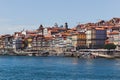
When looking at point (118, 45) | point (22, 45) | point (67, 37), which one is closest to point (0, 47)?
point (22, 45)

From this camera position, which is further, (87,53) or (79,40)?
(79,40)

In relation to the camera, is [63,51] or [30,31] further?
[30,31]

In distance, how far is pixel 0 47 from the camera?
151875mm

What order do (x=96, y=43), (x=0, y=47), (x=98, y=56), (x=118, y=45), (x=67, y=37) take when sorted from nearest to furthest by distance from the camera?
(x=98, y=56) → (x=118, y=45) → (x=96, y=43) → (x=67, y=37) → (x=0, y=47)

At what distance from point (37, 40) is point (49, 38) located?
346 cm

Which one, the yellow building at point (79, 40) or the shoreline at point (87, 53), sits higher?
the yellow building at point (79, 40)

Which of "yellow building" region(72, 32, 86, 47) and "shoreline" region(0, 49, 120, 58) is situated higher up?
"yellow building" region(72, 32, 86, 47)

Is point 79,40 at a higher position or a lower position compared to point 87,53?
higher

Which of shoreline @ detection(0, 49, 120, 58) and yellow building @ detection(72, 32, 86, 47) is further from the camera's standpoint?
yellow building @ detection(72, 32, 86, 47)

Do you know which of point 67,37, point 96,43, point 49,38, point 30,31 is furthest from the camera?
point 30,31

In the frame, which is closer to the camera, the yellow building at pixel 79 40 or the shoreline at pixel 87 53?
the shoreline at pixel 87 53

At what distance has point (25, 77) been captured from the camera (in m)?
50.3

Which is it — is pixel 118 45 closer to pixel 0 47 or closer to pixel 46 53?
pixel 46 53

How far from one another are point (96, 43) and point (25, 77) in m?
67.4
